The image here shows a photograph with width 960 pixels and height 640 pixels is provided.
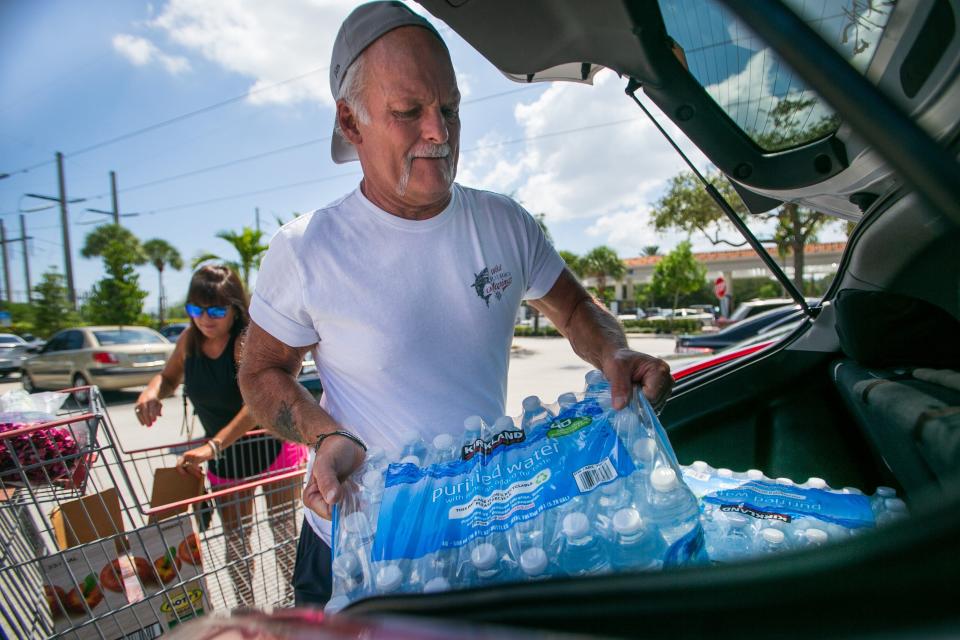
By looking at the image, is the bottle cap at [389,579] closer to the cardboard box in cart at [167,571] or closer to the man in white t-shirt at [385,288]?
the man in white t-shirt at [385,288]

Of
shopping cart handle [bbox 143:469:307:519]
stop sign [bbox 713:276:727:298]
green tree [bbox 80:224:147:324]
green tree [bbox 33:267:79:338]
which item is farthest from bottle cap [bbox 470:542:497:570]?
green tree [bbox 33:267:79:338]

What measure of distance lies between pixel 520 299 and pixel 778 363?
A: 4.03 feet

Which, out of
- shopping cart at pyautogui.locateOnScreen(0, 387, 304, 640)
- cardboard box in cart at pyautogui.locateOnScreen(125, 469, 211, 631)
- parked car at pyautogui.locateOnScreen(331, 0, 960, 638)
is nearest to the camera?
parked car at pyautogui.locateOnScreen(331, 0, 960, 638)

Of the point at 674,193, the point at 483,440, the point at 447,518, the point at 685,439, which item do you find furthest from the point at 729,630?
the point at 674,193

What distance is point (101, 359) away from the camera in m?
11.7

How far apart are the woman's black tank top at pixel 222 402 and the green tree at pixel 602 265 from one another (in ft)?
145

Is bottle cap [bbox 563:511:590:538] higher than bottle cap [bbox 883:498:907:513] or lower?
higher

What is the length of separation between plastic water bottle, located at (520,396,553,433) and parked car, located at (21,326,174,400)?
1253 centimetres

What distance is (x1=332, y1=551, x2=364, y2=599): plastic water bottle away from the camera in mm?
1036

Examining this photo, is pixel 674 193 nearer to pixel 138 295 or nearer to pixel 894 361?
pixel 894 361

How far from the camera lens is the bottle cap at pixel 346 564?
1.04 meters

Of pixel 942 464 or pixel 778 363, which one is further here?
pixel 778 363

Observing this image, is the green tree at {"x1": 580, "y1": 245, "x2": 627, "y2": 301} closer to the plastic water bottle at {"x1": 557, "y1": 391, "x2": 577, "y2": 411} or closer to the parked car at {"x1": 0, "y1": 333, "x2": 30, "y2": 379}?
the parked car at {"x1": 0, "y1": 333, "x2": 30, "y2": 379}

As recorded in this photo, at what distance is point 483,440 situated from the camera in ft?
3.95
